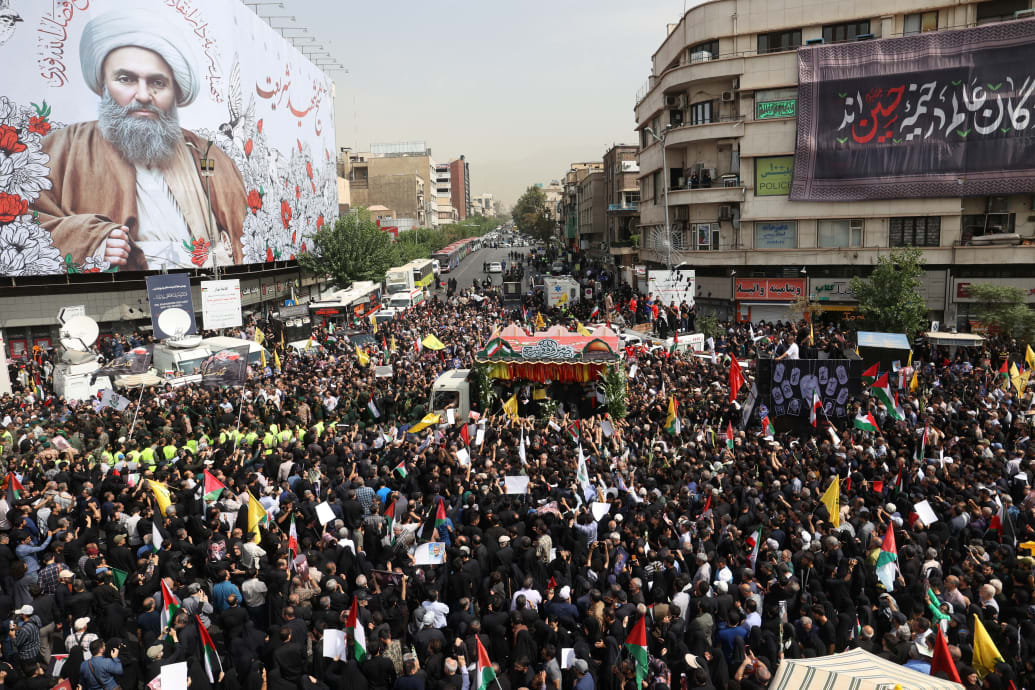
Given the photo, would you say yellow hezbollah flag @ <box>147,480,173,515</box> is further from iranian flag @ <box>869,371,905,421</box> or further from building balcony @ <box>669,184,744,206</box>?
building balcony @ <box>669,184,744,206</box>

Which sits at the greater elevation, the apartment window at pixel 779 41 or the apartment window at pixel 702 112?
the apartment window at pixel 779 41

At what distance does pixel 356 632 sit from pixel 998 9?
38774mm

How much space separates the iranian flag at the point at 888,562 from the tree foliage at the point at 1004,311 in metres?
22.4

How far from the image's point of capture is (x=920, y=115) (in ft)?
110

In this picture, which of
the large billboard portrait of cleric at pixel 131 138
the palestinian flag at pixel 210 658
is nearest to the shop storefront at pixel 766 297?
the large billboard portrait of cleric at pixel 131 138

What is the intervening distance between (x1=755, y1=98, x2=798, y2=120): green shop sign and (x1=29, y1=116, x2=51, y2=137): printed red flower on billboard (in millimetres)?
35083

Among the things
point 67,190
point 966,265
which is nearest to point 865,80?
point 966,265

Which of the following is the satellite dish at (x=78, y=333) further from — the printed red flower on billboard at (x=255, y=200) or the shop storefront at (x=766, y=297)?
the shop storefront at (x=766, y=297)

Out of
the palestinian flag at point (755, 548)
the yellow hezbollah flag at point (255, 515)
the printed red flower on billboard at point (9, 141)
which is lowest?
the palestinian flag at point (755, 548)

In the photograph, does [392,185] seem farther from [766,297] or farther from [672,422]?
[672,422]

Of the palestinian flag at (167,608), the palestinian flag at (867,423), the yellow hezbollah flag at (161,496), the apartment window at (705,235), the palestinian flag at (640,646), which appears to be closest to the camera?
the palestinian flag at (640,646)

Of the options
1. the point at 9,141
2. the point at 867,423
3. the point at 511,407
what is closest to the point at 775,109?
the point at 867,423

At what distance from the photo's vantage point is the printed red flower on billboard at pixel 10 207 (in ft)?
115

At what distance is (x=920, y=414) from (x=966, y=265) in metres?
22.1
